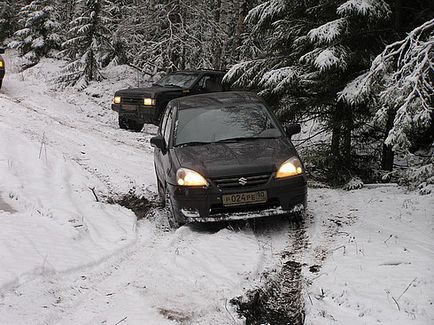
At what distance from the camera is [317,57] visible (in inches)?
328

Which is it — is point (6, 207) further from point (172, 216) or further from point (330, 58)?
point (330, 58)

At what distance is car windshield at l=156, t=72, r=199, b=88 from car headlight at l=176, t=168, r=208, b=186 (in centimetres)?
894

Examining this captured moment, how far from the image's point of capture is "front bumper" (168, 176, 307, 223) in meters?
5.97

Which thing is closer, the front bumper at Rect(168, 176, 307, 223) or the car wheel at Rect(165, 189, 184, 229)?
the front bumper at Rect(168, 176, 307, 223)

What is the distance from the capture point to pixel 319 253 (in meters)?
5.55

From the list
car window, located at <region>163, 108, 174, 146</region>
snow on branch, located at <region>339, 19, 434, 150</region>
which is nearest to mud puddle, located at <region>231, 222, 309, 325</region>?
snow on branch, located at <region>339, 19, 434, 150</region>

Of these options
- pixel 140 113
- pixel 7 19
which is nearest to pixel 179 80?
pixel 140 113

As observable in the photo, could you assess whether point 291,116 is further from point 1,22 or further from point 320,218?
point 1,22

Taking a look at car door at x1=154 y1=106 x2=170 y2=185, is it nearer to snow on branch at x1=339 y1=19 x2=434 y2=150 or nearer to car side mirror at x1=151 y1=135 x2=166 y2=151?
car side mirror at x1=151 y1=135 x2=166 y2=151

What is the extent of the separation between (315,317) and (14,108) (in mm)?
12542

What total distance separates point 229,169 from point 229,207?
1.61 ft

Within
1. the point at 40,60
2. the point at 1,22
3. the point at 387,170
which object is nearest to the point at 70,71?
the point at 40,60

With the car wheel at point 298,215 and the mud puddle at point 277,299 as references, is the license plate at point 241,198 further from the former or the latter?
the mud puddle at point 277,299

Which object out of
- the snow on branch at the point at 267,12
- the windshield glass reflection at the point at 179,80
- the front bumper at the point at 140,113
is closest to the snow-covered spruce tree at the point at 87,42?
the windshield glass reflection at the point at 179,80
